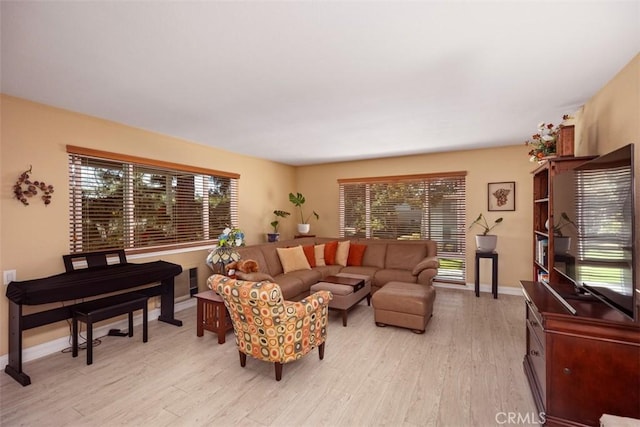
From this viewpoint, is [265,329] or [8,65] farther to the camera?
[265,329]

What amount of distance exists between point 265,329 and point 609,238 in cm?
237

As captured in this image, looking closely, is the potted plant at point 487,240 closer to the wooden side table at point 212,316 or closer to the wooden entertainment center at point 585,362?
the wooden entertainment center at point 585,362

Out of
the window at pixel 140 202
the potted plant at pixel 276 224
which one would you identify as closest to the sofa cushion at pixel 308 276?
the potted plant at pixel 276 224

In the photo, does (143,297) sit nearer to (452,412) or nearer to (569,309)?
(452,412)

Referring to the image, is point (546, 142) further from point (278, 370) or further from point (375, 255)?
point (278, 370)

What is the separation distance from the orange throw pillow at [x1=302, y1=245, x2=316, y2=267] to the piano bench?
8.52ft

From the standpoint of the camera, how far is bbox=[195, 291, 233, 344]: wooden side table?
309cm

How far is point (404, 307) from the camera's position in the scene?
3293 mm

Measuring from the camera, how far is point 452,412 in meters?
1.97

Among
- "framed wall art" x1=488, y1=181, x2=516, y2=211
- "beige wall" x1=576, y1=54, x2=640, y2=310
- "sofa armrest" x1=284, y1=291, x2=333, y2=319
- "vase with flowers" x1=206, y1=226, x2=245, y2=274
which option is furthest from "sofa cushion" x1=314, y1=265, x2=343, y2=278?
"beige wall" x1=576, y1=54, x2=640, y2=310

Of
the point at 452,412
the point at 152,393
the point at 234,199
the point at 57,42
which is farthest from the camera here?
the point at 234,199

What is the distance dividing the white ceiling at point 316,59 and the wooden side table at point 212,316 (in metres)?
2.09

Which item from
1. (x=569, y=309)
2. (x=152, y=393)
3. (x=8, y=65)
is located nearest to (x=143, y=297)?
(x=152, y=393)

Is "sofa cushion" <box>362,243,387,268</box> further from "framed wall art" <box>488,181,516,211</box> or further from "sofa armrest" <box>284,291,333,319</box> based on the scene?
"sofa armrest" <box>284,291,333,319</box>
